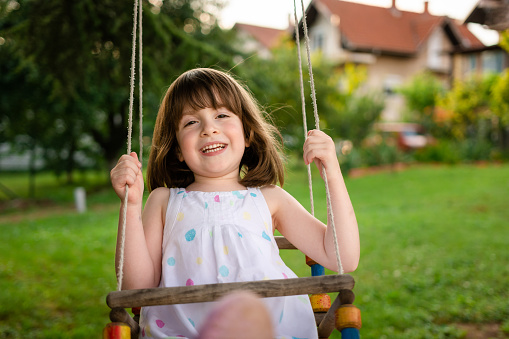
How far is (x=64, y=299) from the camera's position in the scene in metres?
4.94

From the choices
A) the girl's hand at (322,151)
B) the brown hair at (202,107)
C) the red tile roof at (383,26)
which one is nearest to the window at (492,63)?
the red tile roof at (383,26)

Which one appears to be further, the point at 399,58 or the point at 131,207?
the point at 399,58

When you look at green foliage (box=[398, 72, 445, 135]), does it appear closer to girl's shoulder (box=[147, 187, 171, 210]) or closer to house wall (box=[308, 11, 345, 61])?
house wall (box=[308, 11, 345, 61])

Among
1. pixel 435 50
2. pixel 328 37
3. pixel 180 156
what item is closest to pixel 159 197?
pixel 180 156

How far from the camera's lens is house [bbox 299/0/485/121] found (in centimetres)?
2220

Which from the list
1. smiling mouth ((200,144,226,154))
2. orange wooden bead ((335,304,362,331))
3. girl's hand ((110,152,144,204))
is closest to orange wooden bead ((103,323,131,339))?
girl's hand ((110,152,144,204))

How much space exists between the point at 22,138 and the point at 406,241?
1067 centimetres

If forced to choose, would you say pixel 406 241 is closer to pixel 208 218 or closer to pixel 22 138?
pixel 208 218

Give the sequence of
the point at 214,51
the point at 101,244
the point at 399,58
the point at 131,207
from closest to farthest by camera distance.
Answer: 1. the point at 131,207
2. the point at 214,51
3. the point at 101,244
4. the point at 399,58

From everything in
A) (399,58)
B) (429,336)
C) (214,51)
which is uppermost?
(399,58)

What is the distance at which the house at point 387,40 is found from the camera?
22.2 m

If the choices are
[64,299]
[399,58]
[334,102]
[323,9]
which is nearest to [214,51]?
[64,299]

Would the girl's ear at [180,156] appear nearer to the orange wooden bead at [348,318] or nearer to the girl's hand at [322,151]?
the girl's hand at [322,151]

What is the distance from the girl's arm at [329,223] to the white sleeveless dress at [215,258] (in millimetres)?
128
